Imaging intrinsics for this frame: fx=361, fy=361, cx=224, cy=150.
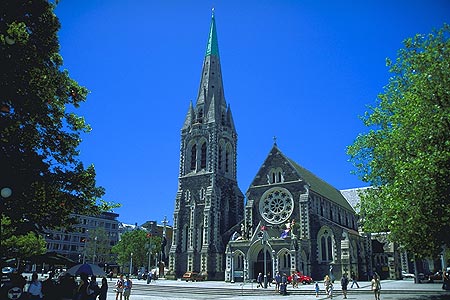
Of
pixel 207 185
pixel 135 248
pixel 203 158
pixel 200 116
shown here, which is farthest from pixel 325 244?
pixel 135 248

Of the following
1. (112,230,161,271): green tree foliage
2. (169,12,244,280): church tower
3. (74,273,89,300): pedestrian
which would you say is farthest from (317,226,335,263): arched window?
(112,230,161,271): green tree foliage

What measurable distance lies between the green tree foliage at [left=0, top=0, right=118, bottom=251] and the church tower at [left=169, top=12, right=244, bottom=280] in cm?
3757

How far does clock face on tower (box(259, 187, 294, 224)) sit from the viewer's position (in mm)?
47094

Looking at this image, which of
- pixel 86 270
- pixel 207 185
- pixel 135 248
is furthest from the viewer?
pixel 135 248

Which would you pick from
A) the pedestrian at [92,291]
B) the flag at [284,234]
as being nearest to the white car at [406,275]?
the flag at [284,234]

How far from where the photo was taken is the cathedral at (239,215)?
43222 millimetres

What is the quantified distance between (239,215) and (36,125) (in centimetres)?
4786

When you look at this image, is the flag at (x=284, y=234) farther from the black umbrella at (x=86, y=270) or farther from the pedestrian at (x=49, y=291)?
the pedestrian at (x=49, y=291)

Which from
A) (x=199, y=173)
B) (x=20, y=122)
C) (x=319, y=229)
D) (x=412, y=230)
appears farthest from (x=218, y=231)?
(x=20, y=122)

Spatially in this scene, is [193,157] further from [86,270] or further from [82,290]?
[82,290]

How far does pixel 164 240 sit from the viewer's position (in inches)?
3019

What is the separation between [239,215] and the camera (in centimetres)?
5956

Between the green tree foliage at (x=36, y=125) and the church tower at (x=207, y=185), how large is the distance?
37571 mm

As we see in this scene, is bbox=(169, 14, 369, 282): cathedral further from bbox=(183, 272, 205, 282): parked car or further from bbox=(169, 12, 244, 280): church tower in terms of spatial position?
bbox=(183, 272, 205, 282): parked car
